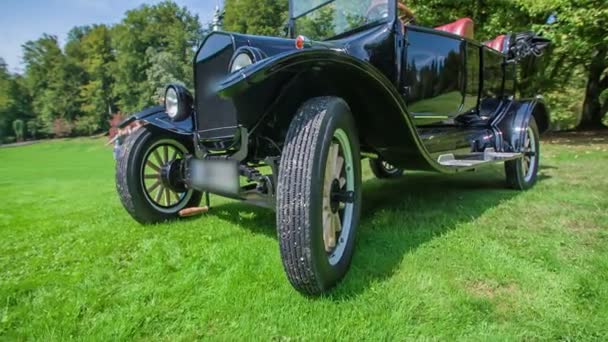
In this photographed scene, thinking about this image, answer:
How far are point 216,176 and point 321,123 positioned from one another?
87cm

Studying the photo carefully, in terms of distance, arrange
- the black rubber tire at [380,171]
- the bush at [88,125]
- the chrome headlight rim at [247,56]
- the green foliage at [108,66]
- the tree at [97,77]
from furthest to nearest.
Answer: the tree at [97,77], the bush at [88,125], the green foliage at [108,66], the black rubber tire at [380,171], the chrome headlight rim at [247,56]

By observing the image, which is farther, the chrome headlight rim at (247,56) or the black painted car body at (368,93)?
the chrome headlight rim at (247,56)

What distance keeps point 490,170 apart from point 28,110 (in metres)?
61.3

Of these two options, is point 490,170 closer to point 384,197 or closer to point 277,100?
point 384,197

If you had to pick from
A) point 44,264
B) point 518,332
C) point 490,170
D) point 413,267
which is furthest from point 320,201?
point 490,170

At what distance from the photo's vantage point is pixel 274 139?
8.16ft

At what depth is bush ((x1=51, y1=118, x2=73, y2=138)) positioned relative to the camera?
158 ft

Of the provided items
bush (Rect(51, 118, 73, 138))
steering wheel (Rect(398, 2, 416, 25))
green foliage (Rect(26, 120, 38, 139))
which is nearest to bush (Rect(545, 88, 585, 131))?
steering wheel (Rect(398, 2, 416, 25))

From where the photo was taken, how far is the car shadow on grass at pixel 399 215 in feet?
6.70

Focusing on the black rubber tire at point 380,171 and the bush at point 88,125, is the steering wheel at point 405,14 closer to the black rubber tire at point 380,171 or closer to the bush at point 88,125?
the black rubber tire at point 380,171

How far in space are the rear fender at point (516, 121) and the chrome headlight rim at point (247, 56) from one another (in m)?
3.05

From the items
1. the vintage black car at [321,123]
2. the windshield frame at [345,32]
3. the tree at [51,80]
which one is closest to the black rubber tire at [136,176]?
the vintage black car at [321,123]

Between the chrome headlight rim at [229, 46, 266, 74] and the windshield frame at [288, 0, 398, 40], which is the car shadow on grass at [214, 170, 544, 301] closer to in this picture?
the chrome headlight rim at [229, 46, 266, 74]

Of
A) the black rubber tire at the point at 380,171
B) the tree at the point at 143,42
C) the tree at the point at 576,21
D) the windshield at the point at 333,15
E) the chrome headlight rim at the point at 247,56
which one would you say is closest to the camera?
the chrome headlight rim at the point at 247,56
